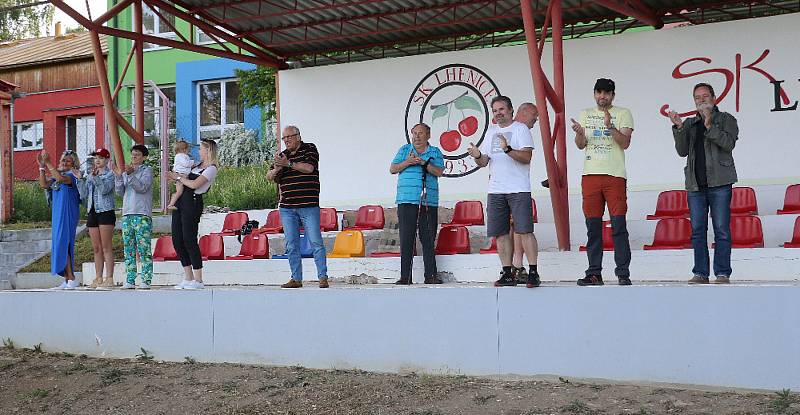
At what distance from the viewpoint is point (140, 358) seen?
341 inches

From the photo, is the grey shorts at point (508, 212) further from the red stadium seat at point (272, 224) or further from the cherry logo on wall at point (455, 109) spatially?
the cherry logo on wall at point (455, 109)

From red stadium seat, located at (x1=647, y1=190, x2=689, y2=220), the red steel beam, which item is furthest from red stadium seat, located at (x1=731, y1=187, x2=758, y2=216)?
the red steel beam

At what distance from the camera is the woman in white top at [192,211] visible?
29.5 feet

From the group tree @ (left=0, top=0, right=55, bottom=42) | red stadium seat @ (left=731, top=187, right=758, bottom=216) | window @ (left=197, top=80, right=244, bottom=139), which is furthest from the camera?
tree @ (left=0, top=0, right=55, bottom=42)

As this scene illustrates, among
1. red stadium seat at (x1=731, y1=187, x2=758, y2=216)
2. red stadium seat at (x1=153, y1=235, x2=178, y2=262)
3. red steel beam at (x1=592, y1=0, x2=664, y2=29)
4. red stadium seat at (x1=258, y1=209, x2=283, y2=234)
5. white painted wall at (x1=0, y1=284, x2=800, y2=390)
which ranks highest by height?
red steel beam at (x1=592, y1=0, x2=664, y2=29)

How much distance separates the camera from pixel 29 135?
27031 mm

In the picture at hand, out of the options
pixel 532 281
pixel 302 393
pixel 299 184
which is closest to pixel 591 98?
pixel 299 184

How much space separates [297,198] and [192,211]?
111 cm

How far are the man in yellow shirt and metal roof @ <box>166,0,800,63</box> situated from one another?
4936 millimetres

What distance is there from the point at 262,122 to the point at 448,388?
17015mm

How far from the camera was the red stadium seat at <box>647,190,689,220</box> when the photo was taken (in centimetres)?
1101

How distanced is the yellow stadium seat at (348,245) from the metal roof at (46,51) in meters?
17.4

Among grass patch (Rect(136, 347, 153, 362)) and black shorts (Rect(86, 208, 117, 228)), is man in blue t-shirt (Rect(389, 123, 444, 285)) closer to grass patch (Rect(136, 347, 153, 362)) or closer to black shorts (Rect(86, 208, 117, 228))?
grass patch (Rect(136, 347, 153, 362))

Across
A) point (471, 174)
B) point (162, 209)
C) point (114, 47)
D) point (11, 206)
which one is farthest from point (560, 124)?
point (114, 47)
